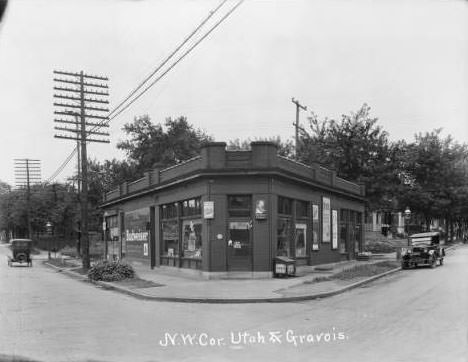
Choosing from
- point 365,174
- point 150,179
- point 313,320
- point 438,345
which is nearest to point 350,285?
point 313,320

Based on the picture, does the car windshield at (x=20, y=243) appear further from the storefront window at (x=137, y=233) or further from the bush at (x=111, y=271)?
the bush at (x=111, y=271)

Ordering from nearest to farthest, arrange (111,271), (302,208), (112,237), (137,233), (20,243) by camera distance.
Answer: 1. (111,271)
2. (302,208)
3. (137,233)
4. (112,237)
5. (20,243)

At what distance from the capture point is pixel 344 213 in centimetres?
3325

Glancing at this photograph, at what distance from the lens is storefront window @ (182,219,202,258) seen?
2395 centimetres

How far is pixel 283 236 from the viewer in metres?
24.2

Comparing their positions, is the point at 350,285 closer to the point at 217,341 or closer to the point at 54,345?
the point at 217,341

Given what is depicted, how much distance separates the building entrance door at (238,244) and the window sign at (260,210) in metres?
0.56

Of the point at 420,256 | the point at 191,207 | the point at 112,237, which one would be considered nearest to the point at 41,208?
the point at 112,237

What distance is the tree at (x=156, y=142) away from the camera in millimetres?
59781

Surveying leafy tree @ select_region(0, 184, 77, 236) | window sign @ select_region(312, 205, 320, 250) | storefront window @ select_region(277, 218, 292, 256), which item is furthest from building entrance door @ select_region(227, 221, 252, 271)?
leafy tree @ select_region(0, 184, 77, 236)

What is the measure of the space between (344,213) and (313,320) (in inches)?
853

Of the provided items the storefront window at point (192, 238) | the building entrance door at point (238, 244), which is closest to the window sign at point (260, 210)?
the building entrance door at point (238, 244)

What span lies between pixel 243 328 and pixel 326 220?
738 inches

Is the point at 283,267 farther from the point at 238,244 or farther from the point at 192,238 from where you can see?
the point at 192,238
